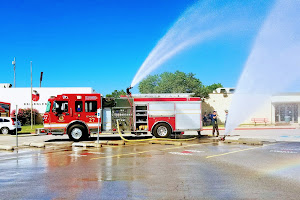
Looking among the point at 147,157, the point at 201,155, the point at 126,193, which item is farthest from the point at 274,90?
the point at 126,193

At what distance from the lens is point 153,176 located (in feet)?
27.2

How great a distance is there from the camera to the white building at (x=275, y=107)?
41.9m

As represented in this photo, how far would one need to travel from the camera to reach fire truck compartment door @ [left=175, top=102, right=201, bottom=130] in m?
19.2

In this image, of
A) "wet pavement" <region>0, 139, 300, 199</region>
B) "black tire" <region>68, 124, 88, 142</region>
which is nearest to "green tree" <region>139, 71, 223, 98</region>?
"black tire" <region>68, 124, 88, 142</region>

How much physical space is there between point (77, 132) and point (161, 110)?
527 cm

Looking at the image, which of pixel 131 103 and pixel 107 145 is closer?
pixel 107 145

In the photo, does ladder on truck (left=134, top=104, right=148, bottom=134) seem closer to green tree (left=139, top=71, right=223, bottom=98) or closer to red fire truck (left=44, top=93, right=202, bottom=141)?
red fire truck (left=44, top=93, right=202, bottom=141)

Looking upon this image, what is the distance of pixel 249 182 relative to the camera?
7.50m

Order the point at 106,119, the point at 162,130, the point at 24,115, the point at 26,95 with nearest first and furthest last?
the point at 106,119 → the point at 162,130 → the point at 24,115 → the point at 26,95

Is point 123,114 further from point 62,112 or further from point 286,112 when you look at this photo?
point 286,112

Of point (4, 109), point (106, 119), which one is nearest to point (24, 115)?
point (4, 109)

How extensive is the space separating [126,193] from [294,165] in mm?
6153

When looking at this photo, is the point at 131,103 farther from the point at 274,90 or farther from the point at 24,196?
the point at 24,196

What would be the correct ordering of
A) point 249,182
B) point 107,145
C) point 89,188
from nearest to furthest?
point 89,188 → point 249,182 → point 107,145
